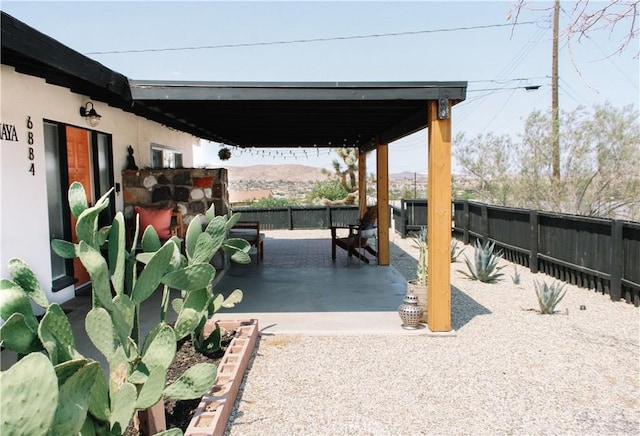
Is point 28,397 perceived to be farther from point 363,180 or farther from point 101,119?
point 363,180

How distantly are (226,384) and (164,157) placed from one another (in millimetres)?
7196

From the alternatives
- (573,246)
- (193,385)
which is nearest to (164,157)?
(573,246)

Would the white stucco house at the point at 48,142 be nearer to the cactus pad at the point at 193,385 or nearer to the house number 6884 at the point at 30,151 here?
the house number 6884 at the point at 30,151

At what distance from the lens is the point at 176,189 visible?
774 centimetres

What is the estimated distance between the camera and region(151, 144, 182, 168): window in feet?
29.9

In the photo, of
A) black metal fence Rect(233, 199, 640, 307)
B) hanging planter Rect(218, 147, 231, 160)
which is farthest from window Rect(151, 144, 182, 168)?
black metal fence Rect(233, 199, 640, 307)

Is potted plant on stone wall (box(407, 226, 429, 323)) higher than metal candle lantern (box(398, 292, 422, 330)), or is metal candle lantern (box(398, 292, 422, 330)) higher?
potted plant on stone wall (box(407, 226, 429, 323))

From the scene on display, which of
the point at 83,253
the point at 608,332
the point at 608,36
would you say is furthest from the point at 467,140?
the point at 83,253

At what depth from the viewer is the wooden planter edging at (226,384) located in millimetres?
2906

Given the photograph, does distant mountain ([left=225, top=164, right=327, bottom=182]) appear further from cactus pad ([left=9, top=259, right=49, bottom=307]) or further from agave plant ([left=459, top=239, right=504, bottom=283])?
cactus pad ([left=9, top=259, right=49, bottom=307])

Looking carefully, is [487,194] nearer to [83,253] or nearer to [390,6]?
[390,6]

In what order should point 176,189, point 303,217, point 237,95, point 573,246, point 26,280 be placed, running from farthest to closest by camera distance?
point 303,217
point 176,189
point 573,246
point 237,95
point 26,280

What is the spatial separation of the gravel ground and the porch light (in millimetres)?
3565

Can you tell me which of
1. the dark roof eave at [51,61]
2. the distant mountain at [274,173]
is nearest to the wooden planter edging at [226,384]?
the dark roof eave at [51,61]
